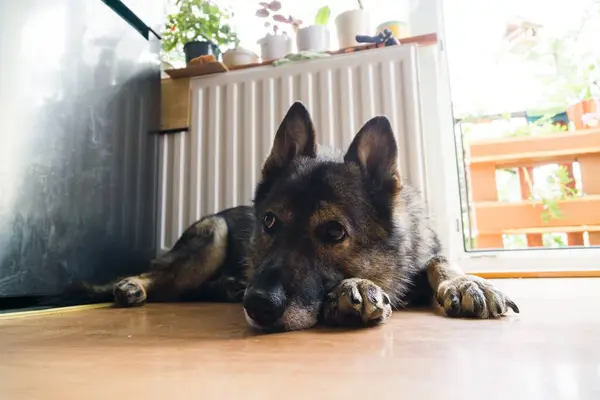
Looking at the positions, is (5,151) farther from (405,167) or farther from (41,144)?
(405,167)

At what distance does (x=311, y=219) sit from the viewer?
132 cm

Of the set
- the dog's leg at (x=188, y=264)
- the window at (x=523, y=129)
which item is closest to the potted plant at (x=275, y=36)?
the window at (x=523, y=129)

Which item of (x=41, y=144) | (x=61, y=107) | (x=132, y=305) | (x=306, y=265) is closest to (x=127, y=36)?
(x=61, y=107)

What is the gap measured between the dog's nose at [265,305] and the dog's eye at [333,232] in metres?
0.30

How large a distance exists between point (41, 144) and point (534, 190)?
3119 mm

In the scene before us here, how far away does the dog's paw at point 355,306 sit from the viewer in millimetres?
1110

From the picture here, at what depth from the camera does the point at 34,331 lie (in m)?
1.22

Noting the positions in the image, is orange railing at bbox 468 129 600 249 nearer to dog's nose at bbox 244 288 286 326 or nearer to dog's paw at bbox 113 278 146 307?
dog's paw at bbox 113 278 146 307

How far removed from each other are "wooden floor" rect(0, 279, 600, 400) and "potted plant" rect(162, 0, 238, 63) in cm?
218

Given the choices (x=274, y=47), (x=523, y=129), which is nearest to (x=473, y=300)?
(x=274, y=47)

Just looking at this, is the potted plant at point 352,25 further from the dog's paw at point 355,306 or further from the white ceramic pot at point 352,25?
the dog's paw at point 355,306

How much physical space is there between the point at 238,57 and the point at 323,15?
603mm

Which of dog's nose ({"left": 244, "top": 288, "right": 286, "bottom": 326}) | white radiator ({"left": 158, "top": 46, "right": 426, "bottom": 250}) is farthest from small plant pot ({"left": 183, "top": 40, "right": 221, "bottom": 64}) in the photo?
dog's nose ({"left": 244, "top": 288, "right": 286, "bottom": 326})

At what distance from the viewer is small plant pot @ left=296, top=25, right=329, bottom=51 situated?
8.88ft
